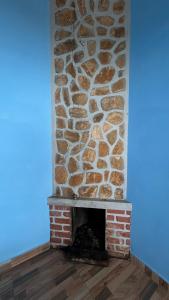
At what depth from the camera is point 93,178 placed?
2010mm

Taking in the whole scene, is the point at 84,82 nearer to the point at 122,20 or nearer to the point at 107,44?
the point at 107,44

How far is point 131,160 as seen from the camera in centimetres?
184

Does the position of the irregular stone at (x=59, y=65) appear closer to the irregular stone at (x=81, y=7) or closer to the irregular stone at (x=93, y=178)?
the irregular stone at (x=81, y=7)

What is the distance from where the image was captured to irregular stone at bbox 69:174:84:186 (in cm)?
204

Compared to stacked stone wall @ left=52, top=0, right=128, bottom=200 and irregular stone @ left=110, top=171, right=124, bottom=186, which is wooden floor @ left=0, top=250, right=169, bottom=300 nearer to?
stacked stone wall @ left=52, top=0, right=128, bottom=200

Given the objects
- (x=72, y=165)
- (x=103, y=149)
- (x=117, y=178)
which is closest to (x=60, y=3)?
(x=103, y=149)

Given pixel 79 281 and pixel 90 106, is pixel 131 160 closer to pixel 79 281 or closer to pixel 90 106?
pixel 90 106

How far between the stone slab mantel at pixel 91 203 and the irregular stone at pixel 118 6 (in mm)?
1796

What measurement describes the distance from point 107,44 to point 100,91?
45cm

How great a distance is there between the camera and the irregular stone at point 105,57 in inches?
73.5

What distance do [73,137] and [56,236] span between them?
1.11m

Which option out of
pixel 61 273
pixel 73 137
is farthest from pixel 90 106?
pixel 61 273

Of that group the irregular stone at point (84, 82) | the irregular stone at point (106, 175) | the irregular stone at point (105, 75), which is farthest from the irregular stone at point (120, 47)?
the irregular stone at point (106, 175)

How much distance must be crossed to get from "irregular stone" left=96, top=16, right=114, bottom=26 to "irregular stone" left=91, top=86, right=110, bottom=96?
1.93 feet
